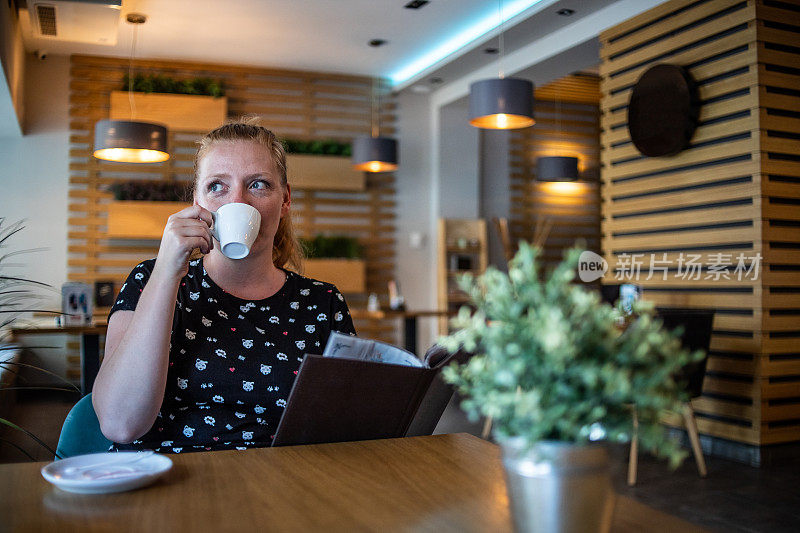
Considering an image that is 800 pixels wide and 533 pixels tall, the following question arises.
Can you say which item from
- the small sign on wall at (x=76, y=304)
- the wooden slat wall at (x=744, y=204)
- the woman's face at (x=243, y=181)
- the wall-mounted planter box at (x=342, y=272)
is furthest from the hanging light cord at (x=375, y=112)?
the woman's face at (x=243, y=181)

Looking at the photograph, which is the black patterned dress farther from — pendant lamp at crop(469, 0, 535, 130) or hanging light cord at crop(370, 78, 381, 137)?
hanging light cord at crop(370, 78, 381, 137)

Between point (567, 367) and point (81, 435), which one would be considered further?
point (81, 435)

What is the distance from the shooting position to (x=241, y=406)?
61.8 inches

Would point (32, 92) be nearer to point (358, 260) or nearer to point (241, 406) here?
point (358, 260)

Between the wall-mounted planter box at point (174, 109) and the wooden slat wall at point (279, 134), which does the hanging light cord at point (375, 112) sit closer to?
the wooden slat wall at point (279, 134)

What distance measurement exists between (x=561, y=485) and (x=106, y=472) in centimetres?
67

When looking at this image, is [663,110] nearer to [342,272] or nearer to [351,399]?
[342,272]

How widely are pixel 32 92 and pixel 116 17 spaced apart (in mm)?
2449

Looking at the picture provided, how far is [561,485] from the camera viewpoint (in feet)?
2.26

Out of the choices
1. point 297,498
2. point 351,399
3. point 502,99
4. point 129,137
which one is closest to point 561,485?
point 297,498

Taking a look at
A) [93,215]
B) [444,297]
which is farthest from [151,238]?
[444,297]

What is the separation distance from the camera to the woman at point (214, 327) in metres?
1.36

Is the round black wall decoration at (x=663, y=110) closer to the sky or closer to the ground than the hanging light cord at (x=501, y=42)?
closer to the ground

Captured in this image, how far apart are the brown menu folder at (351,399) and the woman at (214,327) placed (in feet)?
1.05
